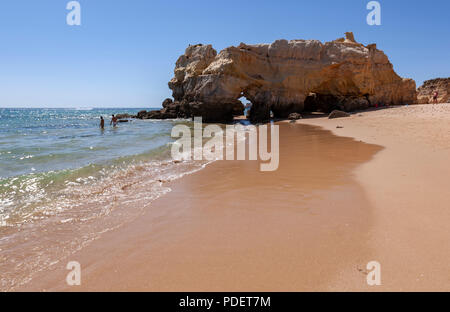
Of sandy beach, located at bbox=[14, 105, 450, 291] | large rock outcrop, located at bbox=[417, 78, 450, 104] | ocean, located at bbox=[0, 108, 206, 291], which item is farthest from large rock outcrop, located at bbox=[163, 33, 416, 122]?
sandy beach, located at bbox=[14, 105, 450, 291]

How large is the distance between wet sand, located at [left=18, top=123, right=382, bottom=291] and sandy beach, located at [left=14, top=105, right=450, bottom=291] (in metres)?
0.01

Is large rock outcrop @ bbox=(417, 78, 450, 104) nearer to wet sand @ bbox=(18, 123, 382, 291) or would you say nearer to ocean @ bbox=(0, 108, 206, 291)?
wet sand @ bbox=(18, 123, 382, 291)

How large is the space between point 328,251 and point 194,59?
29.7 meters

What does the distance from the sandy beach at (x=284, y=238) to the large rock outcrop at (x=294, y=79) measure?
1890 centimetres

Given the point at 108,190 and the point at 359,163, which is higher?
the point at 359,163

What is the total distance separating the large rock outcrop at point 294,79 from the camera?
22312mm

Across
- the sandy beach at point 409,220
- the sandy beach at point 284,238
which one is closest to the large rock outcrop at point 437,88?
the sandy beach at point 409,220

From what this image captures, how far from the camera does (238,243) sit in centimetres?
276

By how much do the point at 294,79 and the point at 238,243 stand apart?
22.5m

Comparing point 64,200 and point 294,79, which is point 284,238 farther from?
point 294,79
